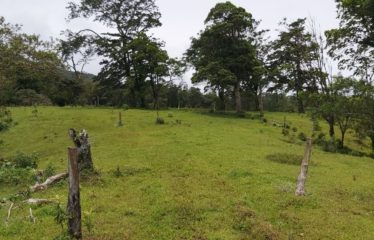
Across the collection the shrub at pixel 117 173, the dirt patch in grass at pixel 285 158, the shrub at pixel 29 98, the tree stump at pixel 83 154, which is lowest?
the shrub at pixel 117 173

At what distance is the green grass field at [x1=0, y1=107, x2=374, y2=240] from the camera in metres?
12.6

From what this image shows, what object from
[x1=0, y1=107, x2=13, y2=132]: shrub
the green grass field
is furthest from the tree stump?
[x1=0, y1=107, x2=13, y2=132]: shrub

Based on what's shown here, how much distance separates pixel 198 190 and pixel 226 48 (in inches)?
1258

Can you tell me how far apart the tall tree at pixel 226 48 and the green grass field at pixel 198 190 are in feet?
44.0

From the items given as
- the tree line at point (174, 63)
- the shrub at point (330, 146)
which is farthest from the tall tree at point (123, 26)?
the shrub at point (330, 146)

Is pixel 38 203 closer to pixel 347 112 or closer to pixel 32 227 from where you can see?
pixel 32 227

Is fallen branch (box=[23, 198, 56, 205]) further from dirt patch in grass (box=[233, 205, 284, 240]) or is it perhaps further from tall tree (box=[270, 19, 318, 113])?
tall tree (box=[270, 19, 318, 113])

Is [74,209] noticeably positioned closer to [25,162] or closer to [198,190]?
[198,190]

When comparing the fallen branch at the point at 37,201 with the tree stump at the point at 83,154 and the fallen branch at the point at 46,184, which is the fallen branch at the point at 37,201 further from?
the tree stump at the point at 83,154

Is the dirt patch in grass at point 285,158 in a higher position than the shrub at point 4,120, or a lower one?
lower

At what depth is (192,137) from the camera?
30.0 m

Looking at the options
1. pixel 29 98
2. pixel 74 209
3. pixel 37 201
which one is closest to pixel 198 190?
pixel 37 201

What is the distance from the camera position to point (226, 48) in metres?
46.3

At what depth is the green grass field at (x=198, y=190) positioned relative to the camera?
12562 millimetres
